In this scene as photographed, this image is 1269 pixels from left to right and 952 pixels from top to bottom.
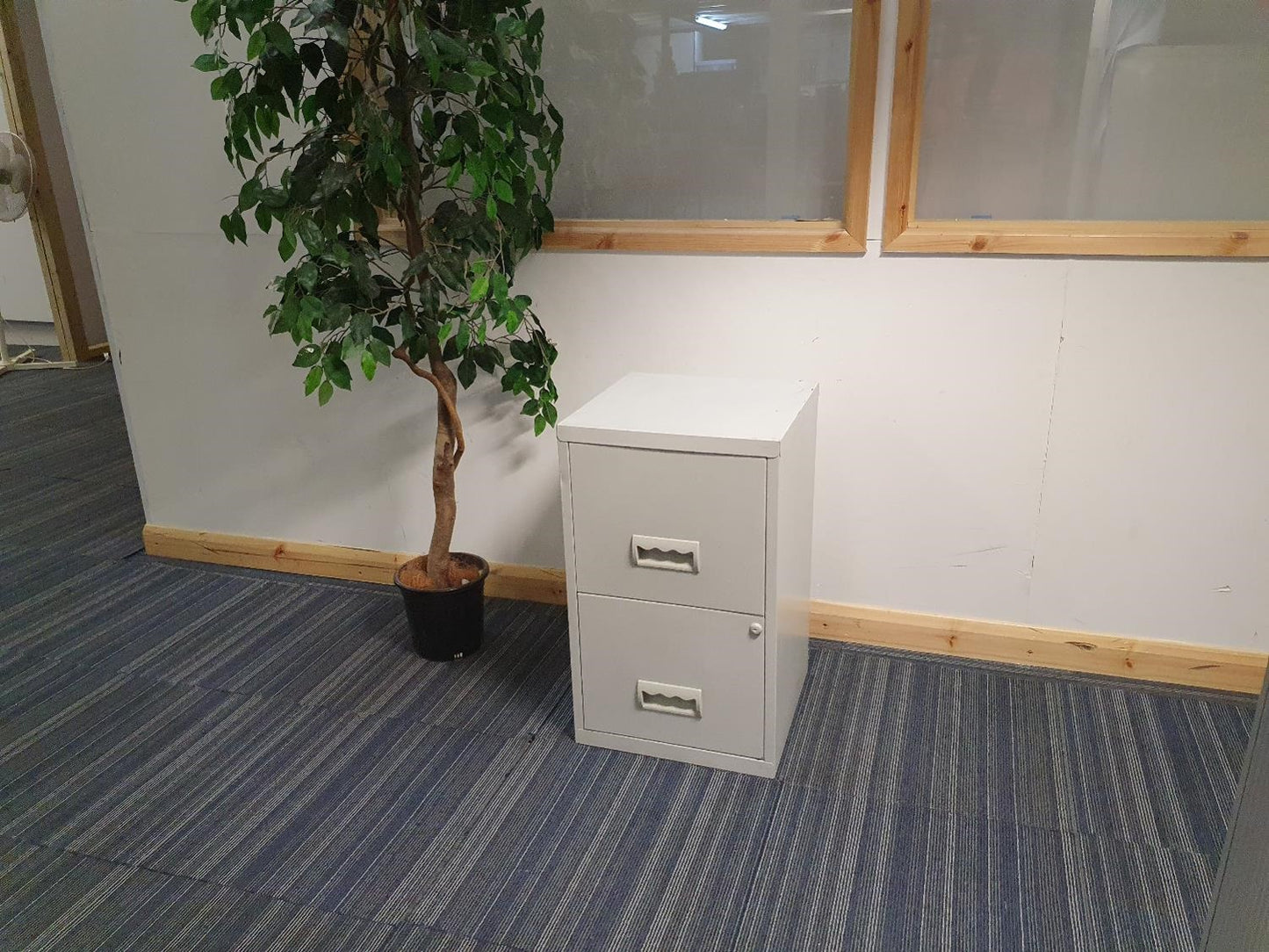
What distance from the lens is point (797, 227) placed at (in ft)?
6.87

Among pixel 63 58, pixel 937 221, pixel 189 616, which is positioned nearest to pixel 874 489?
pixel 937 221

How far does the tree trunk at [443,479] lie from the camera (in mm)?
2164

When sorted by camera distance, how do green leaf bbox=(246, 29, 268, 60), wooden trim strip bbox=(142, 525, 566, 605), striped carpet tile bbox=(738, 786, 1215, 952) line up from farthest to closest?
1. wooden trim strip bbox=(142, 525, 566, 605)
2. green leaf bbox=(246, 29, 268, 60)
3. striped carpet tile bbox=(738, 786, 1215, 952)

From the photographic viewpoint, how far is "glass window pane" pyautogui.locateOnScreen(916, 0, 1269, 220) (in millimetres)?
1794

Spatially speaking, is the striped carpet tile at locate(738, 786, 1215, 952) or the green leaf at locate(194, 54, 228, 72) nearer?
the striped carpet tile at locate(738, 786, 1215, 952)

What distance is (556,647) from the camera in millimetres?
2361

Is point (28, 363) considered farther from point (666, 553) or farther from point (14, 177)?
point (666, 553)

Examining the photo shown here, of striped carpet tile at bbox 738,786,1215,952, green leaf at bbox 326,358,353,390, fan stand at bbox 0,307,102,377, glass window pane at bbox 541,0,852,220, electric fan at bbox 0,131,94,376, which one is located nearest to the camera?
striped carpet tile at bbox 738,786,1215,952

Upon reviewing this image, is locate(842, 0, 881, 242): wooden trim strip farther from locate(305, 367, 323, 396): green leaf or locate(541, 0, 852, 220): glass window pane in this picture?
locate(305, 367, 323, 396): green leaf

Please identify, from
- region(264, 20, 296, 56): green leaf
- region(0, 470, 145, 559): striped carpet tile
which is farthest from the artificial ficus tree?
region(0, 470, 145, 559): striped carpet tile

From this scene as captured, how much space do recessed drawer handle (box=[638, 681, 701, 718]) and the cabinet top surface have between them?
504 millimetres

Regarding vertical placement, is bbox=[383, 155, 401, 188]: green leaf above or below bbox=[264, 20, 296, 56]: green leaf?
below

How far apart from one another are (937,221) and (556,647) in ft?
4.43

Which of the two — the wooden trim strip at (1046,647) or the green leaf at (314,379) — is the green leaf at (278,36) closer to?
the green leaf at (314,379)
